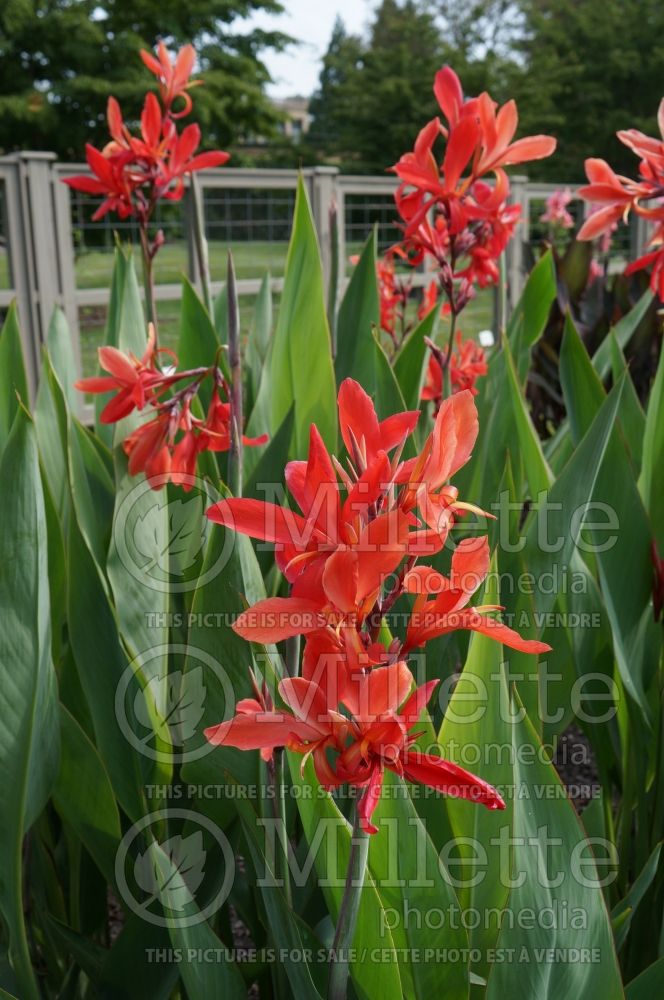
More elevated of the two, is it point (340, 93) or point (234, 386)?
point (340, 93)

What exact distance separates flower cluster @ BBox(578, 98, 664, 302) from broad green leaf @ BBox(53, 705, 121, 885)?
0.68 metres

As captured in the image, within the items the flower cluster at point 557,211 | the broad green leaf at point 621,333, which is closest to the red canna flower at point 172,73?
the broad green leaf at point 621,333

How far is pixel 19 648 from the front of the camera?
0.53 metres

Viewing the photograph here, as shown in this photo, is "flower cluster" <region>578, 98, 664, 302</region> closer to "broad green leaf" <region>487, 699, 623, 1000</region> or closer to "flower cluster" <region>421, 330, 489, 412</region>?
"flower cluster" <region>421, 330, 489, 412</region>

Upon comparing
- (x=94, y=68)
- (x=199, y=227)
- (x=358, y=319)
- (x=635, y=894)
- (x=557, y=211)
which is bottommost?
(x=635, y=894)

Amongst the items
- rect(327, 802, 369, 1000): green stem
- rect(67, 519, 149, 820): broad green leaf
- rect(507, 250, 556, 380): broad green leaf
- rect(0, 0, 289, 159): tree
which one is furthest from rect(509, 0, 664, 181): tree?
rect(327, 802, 369, 1000): green stem

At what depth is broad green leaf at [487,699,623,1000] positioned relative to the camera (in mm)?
437

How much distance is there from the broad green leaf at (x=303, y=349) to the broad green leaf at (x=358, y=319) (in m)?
0.12

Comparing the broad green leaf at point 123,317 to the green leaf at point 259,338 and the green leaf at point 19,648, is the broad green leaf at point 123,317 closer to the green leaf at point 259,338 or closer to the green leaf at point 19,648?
the green leaf at point 259,338

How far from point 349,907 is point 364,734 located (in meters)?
0.09

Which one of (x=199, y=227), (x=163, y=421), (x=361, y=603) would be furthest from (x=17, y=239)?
(x=361, y=603)

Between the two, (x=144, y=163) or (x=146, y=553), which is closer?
(x=146, y=553)

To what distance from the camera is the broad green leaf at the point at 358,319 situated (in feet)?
3.48

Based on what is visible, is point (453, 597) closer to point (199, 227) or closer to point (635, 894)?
point (635, 894)
